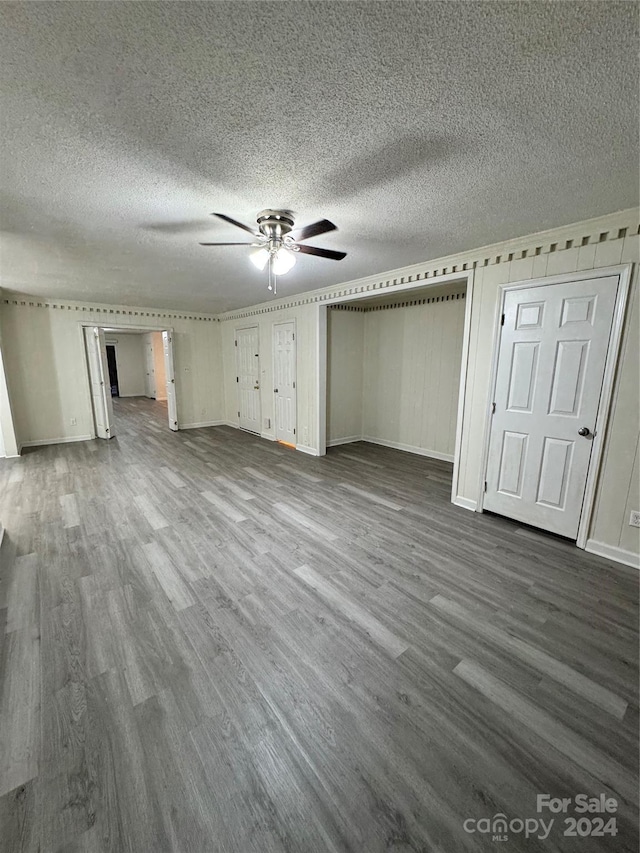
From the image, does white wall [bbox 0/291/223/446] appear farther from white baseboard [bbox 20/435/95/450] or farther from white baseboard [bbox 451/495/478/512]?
white baseboard [bbox 451/495/478/512]

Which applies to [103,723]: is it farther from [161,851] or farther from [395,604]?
[395,604]

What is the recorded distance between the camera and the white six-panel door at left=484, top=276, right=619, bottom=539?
260cm

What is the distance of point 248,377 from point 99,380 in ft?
8.77

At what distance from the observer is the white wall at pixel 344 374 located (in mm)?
5863

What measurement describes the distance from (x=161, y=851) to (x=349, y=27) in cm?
260

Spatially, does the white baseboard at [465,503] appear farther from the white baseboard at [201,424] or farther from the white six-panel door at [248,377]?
the white baseboard at [201,424]

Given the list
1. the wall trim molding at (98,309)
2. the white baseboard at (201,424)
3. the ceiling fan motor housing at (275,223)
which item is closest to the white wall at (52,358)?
the wall trim molding at (98,309)

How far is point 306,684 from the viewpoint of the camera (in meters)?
1.60

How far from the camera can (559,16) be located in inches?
39.8

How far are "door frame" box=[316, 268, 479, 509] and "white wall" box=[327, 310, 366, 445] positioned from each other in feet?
1.94

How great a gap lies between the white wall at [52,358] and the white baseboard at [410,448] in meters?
4.38

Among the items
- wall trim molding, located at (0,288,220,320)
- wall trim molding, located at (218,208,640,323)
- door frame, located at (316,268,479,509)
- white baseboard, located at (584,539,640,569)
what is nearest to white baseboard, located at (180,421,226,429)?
wall trim molding, located at (0,288,220,320)

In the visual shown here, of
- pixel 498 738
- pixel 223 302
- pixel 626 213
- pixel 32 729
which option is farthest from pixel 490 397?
pixel 223 302

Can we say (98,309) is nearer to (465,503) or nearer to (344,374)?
(344,374)
